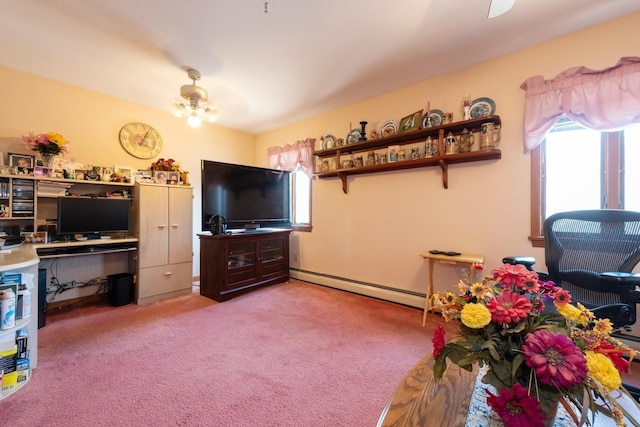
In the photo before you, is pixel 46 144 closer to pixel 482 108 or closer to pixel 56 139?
pixel 56 139

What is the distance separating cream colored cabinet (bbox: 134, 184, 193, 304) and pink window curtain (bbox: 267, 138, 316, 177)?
57.1 inches

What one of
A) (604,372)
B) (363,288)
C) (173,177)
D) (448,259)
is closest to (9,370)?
(173,177)

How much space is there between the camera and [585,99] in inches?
77.0

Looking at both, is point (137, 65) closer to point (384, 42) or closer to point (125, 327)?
point (384, 42)

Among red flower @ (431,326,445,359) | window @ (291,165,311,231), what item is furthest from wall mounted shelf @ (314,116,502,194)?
red flower @ (431,326,445,359)

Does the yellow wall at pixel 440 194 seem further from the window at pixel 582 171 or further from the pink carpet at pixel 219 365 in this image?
the pink carpet at pixel 219 365

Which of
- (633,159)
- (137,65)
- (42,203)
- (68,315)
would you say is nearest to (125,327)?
(68,315)

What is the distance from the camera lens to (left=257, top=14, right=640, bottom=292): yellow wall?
7.07 ft

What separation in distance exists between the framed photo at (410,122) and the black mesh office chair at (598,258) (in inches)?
60.1

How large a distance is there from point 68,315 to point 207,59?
9.76 feet

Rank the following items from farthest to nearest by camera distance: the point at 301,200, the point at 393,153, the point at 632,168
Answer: the point at 301,200
the point at 393,153
the point at 632,168

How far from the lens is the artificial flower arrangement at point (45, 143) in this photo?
2.49 metres

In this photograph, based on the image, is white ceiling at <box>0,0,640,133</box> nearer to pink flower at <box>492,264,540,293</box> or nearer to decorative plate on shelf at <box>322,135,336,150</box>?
decorative plate on shelf at <box>322,135,336,150</box>

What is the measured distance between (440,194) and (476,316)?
229 centimetres
